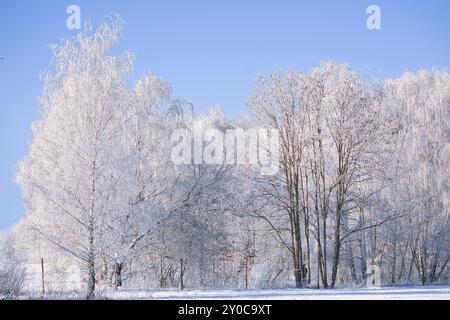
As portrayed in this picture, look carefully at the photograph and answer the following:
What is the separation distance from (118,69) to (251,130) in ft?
20.7

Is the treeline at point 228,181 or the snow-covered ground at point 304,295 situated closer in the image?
the snow-covered ground at point 304,295

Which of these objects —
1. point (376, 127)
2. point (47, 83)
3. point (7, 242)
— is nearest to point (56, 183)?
point (47, 83)

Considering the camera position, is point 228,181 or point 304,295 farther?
point 228,181

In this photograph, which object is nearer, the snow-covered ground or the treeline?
the snow-covered ground

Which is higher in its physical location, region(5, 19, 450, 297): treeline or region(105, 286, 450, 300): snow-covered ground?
region(5, 19, 450, 297): treeline

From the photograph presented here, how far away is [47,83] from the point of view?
15.4 metres

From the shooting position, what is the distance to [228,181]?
67.4ft

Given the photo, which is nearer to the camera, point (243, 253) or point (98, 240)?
point (98, 240)

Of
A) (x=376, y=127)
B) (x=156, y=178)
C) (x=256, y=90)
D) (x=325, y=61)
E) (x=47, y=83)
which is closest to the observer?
(x=47, y=83)

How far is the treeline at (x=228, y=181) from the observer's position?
1454cm

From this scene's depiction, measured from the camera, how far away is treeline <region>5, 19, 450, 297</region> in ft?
47.7

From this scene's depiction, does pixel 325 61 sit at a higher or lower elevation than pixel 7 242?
higher

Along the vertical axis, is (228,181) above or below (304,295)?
above
